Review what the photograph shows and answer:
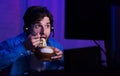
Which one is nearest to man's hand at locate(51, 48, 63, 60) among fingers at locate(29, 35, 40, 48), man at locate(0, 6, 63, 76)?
man at locate(0, 6, 63, 76)

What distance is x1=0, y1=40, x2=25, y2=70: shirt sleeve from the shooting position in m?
1.95

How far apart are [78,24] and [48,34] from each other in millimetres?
189

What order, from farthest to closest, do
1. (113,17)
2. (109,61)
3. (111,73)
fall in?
1. (109,61)
2. (113,17)
3. (111,73)

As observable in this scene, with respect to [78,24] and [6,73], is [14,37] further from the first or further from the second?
[78,24]

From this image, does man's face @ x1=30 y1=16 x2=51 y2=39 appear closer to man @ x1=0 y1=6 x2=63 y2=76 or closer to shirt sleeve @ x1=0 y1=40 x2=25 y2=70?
man @ x1=0 y1=6 x2=63 y2=76

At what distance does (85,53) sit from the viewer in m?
1.90

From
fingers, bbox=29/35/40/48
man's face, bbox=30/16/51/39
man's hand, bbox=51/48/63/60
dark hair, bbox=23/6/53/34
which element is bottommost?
man's hand, bbox=51/48/63/60

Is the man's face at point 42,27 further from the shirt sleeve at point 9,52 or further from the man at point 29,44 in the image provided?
the shirt sleeve at point 9,52

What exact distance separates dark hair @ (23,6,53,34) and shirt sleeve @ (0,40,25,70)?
0.34ft

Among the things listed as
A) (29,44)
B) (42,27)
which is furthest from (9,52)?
(42,27)

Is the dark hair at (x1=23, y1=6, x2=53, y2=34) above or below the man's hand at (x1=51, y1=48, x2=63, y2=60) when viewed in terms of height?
above

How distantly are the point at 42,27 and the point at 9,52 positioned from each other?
239mm

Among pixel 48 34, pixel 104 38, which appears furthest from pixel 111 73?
pixel 48 34

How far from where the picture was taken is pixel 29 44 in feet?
6.59
